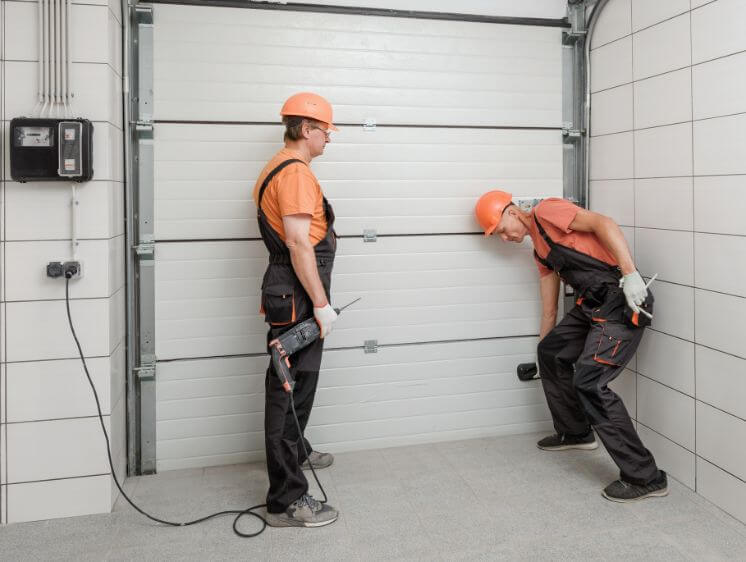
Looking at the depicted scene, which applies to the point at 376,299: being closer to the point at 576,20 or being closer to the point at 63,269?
the point at 63,269

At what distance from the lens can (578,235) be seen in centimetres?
294

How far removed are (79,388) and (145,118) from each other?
53.6 inches

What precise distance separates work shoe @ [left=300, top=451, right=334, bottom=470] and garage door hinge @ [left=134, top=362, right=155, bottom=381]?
0.93m

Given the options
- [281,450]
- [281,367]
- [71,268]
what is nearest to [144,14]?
[71,268]

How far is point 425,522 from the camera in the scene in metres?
2.59

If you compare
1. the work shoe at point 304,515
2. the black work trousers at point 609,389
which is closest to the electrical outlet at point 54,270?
the work shoe at point 304,515

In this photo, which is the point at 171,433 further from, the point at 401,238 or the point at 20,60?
the point at 20,60

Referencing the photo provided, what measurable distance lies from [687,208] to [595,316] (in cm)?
66

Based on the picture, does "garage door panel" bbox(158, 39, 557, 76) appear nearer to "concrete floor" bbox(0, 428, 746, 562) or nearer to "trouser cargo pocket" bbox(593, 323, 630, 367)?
"trouser cargo pocket" bbox(593, 323, 630, 367)

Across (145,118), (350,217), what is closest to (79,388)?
(145,118)

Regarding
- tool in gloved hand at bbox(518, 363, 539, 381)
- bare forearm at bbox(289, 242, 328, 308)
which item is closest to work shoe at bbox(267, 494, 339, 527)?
bare forearm at bbox(289, 242, 328, 308)

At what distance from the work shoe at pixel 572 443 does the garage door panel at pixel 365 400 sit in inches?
10.5

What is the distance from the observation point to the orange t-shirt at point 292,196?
2445 mm

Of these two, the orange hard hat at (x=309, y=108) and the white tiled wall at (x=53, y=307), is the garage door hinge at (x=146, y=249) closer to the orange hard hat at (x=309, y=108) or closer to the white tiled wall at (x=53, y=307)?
the white tiled wall at (x=53, y=307)
